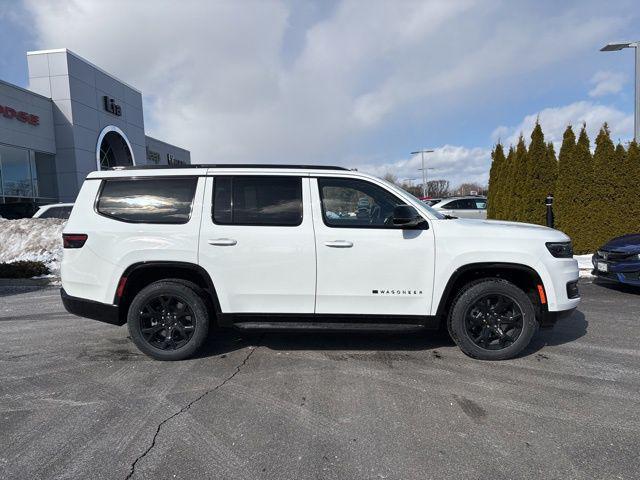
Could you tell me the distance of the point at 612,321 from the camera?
5660 millimetres

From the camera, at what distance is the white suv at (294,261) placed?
4102mm

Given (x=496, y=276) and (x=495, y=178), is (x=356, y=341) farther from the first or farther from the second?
(x=495, y=178)

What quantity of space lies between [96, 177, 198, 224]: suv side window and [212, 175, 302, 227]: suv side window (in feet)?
1.02

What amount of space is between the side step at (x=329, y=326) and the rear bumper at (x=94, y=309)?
124cm

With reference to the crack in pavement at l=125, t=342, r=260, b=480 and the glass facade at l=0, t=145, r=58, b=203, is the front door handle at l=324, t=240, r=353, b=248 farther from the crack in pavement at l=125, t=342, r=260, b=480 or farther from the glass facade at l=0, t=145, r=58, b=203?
the glass facade at l=0, t=145, r=58, b=203

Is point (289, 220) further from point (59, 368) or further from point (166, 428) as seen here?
point (59, 368)

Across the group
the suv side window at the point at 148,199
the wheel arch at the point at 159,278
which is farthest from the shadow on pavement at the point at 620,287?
the suv side window at the point at 148,199

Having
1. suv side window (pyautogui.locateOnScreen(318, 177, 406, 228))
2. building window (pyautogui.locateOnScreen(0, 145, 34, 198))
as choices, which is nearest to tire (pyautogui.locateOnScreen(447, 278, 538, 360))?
suv side window (pyautogui.locateOnScreen(318, 177, 406, 228))

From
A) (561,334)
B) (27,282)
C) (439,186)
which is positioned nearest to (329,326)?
(561,334)

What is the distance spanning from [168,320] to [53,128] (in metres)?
21.2

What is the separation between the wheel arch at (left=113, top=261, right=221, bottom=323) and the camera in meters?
4.18

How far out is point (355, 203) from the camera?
4289 mm

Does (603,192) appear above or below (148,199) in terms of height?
above

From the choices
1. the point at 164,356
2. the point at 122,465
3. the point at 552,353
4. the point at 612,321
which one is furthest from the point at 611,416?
the point at 164,356
